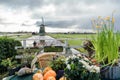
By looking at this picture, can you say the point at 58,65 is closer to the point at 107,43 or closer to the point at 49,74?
the point at 49,74

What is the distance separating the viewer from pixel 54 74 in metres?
2.39

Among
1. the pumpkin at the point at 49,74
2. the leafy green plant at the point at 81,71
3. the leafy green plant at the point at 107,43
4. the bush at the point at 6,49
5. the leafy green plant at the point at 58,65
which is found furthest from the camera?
the bush at the point at 6,49

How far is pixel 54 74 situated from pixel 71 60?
204 millimetres

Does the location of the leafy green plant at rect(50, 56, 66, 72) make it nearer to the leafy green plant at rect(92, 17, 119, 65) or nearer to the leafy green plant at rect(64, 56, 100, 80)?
the leafy green plant at rect(64, 56, 100, 80)

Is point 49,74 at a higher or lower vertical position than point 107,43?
lower

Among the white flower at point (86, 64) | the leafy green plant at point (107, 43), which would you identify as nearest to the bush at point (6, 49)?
the leafy green plant at point (107, 43)

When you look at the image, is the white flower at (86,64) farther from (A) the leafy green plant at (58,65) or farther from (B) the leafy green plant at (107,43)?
(B) the leafy green plant at (107,43)

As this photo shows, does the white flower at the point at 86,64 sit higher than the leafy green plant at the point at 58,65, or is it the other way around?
the white flower at the point at 86,64

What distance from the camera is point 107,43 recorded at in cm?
273

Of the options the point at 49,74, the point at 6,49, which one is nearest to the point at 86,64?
the point at 49,74

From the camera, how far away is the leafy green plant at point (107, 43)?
8.90ft

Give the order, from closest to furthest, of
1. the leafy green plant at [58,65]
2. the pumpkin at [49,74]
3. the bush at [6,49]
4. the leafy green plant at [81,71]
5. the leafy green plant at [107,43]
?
the leafy green plant at [81,71], the pumpkin at [49,74], the leafy green plant at [58,65], the leafy green plant at [107,43], the bush at [6,49]

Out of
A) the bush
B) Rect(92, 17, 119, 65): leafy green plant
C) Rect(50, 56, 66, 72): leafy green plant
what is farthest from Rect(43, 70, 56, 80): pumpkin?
the bush

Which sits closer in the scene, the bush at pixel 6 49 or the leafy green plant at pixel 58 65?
the leafy green plant at pixel 58 65
